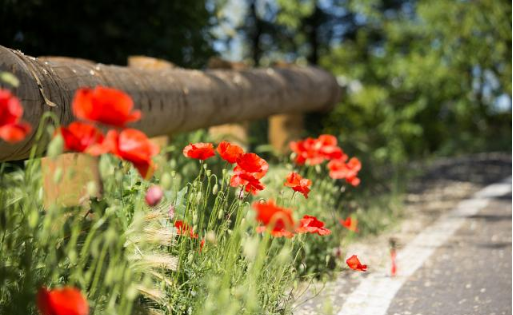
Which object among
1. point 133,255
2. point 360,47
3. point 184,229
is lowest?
point 133,255

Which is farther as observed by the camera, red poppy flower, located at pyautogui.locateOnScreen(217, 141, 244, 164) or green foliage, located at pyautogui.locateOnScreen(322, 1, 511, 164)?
green foliage, located at pyautogui.locateOnScreen(322, 1, 511, 164)

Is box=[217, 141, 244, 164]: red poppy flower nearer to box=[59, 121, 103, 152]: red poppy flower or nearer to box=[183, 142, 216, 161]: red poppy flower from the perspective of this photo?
box=[183, 142, 216, 161]: red poppy flower

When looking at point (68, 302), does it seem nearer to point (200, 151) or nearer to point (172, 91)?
point (200, 151)

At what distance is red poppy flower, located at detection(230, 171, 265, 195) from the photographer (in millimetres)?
2414

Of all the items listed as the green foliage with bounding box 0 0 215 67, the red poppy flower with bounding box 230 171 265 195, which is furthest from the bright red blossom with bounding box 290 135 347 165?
the green foliage with bounding box 0 0 215 67

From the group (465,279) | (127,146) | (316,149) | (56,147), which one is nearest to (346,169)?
(316,149)

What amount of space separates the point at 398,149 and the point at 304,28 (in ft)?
22.0

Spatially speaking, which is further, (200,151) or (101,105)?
(200,151)

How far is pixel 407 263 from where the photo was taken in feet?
14.0

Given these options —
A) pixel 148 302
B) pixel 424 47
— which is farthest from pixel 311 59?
pixel 148 302

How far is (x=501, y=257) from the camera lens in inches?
173

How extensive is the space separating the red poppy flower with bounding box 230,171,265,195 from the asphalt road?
1.10 meters

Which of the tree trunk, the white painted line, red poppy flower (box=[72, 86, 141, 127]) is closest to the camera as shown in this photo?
red poppy flower (box=[72, 86, 141, 127])

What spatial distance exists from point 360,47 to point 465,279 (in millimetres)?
19813
